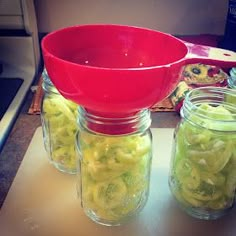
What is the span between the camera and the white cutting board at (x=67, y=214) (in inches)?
17.2

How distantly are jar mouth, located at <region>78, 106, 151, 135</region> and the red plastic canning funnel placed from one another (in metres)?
0.02

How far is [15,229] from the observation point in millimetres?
436

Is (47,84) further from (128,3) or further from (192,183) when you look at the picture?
(128,3)

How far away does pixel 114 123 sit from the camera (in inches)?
15.8

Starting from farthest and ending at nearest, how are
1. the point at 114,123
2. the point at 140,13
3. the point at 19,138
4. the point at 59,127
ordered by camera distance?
the point at 140,13 → the point at 19,138 → the point at 59,127 → the point at 114,123

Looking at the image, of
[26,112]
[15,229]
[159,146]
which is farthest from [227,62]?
[26,112]

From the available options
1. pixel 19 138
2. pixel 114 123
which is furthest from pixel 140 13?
pixel 114 123

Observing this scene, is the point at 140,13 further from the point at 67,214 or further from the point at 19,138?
the point at 67,214

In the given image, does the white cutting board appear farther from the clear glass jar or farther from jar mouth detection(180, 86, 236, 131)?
jar mouth detection(180, 86, 236, 131)

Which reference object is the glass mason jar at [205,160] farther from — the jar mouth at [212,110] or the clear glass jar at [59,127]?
the clear glass jar at [59,127]

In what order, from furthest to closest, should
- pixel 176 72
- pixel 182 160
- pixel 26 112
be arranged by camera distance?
pixel 26 112 → pixel 182 160 → pixel 176 72

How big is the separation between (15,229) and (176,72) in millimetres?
279

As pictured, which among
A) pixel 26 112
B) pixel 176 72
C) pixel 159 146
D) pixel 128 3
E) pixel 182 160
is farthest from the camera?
pixel 128 3

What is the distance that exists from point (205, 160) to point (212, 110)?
7cm
